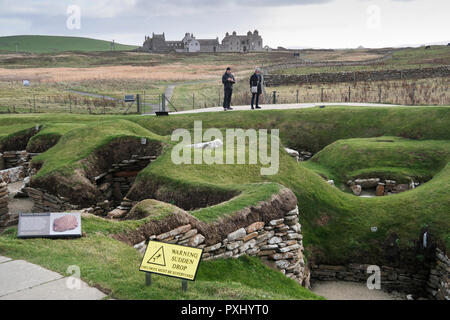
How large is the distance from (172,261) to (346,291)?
27.3 feet

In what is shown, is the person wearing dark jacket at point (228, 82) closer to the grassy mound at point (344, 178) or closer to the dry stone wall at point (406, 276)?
the grassy mound at point (344, 178)

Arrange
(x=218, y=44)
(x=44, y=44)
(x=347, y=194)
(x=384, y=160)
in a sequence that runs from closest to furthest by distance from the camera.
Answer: (x=347, y=194)
(x=384, y=160)
(x=218, y=44)
(x=44, y=44)

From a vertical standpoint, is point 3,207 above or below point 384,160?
below

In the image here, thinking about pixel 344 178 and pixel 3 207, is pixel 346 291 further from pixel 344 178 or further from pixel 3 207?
pixel 3 207

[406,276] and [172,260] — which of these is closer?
[172,260]

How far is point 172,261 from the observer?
6707 millimetres

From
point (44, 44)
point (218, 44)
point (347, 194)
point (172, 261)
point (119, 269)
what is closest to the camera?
point (172, 261)

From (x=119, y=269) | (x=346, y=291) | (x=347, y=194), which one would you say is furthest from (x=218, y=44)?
(x=119, y=269)

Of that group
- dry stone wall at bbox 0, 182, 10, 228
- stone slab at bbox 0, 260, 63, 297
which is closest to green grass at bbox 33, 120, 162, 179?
dry stone wall at bbox 0, 182, 10, 228

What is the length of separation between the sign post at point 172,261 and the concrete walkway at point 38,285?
2.65 ft

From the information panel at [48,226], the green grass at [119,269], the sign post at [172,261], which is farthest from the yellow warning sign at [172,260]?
the information panel at [48,226]

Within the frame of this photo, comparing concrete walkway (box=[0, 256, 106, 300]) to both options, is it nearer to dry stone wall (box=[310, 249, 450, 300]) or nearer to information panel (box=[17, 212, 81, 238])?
information panel (box=[17, 212, 81, 238])

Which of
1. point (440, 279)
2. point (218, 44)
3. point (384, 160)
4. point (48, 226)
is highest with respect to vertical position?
point (218, 44)
